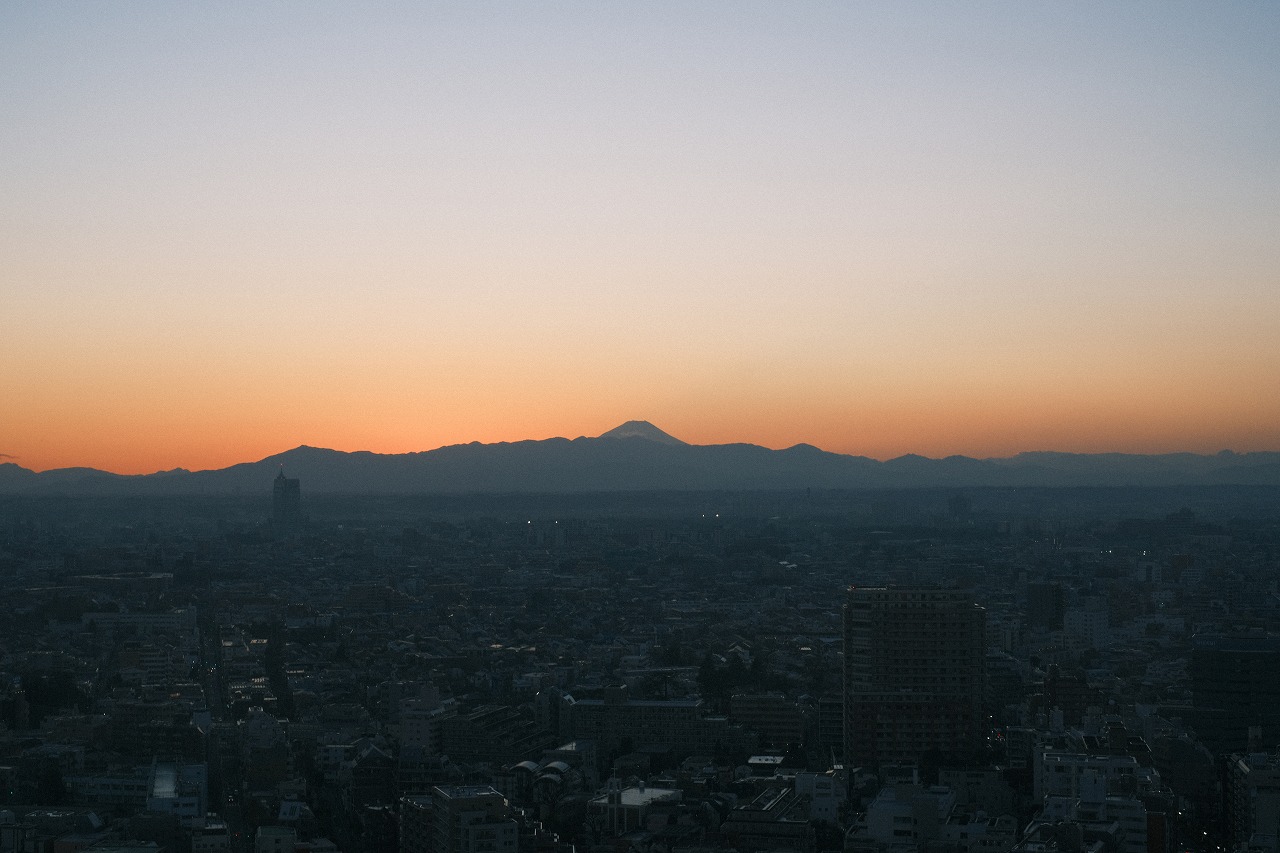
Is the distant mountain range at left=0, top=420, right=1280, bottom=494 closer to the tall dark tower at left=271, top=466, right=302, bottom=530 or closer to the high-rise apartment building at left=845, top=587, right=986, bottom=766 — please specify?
the tall dark tower at left=271, top=466, right=302, bottom=530

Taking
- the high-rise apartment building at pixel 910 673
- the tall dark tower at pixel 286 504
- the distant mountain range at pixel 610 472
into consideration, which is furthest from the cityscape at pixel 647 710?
the distant mountain range at pixel 610 472

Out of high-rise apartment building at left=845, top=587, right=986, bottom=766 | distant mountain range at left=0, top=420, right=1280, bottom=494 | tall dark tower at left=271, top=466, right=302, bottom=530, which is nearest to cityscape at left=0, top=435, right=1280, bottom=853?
high-rise apartment building at left=845, top=587, right=986, bottom=766

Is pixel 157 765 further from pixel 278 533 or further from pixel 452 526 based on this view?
pixel 452 526

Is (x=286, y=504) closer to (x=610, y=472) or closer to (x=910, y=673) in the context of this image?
(x=610, y=472)

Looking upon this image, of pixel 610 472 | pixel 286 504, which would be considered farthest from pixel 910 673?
pixel 610 472

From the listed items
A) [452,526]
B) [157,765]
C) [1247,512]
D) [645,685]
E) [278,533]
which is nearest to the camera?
→ [157,765]

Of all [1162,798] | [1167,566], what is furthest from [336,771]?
[1167,566]
